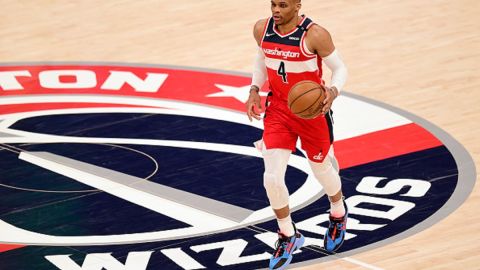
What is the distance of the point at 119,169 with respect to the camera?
12.0 meters

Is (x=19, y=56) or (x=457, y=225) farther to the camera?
(x=19, y=56)

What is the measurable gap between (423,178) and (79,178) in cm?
340

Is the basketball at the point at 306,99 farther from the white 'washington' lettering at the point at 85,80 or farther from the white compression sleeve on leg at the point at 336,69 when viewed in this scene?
the white 'washington' lettering at the point at 85,80

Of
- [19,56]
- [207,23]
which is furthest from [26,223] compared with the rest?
[207,23]

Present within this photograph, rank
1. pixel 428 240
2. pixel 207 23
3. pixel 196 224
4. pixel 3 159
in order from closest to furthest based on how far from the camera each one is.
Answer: pixel 428 240
pixel 196 224
pixel 3 159
pixel 207 23

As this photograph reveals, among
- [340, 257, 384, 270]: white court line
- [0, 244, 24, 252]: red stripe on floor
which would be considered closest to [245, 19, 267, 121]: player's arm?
[340, 257, 384, 270]: white court line

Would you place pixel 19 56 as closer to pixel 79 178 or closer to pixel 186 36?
pixel 186 36

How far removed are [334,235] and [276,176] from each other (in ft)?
2.97

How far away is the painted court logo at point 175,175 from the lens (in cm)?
1009

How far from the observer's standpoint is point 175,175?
11.8 m

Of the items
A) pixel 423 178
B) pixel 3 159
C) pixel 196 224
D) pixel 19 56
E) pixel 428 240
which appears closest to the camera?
pixel 428 240

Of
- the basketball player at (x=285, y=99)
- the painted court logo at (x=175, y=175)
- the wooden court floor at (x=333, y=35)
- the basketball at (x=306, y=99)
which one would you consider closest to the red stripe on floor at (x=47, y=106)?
the painted court logo at (x=175, y=175)

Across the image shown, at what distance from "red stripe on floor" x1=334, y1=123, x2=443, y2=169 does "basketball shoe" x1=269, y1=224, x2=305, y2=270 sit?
8.09ft

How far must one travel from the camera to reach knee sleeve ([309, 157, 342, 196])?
9.49m
